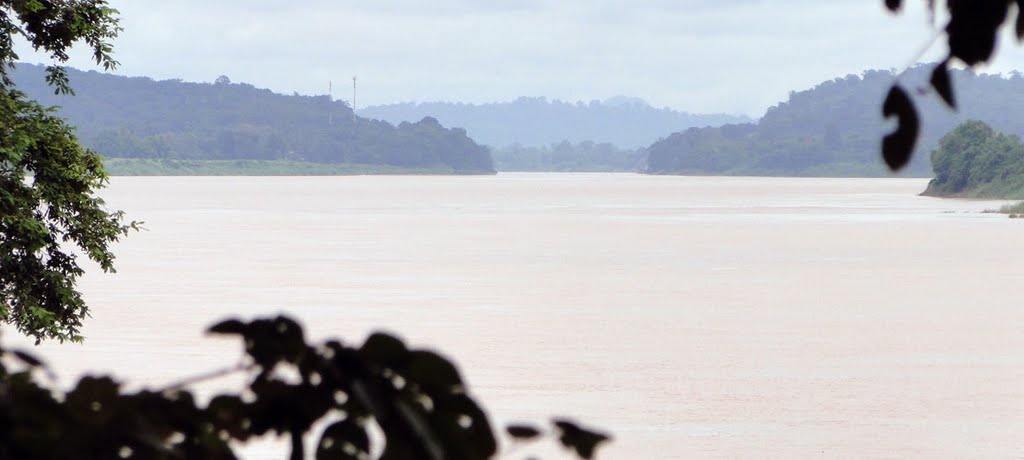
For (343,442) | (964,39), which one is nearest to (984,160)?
(964,39)

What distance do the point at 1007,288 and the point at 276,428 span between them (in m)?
38.1

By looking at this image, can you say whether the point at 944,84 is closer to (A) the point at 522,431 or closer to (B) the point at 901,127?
(B) the point at 901,127

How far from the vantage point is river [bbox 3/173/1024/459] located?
18.7 meters

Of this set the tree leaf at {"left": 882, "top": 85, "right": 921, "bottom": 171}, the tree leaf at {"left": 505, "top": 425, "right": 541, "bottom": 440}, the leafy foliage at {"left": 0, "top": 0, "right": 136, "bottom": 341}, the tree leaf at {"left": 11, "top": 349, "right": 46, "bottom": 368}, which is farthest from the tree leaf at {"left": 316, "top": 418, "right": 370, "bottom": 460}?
the leafy foliage at {"left": 0, "top": 0, "right": 136, "bottom": 341}

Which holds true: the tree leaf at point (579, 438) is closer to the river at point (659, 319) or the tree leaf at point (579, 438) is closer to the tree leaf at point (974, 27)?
the river at point (659, 319)

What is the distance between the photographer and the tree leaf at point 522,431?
6.98ft

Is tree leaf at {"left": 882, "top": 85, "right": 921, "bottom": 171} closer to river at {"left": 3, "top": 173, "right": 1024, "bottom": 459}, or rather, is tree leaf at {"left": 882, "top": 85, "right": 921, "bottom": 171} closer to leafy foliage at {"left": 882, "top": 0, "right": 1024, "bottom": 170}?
leafy foliage at {"left": 882, "top": 0, "right": 1024, "bottom": 170}

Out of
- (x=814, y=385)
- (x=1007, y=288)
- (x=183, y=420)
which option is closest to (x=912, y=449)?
(x=814, y=385)

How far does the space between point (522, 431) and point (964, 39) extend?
80 cm

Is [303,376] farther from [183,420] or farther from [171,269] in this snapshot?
[171,269]

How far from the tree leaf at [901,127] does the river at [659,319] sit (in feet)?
3.59

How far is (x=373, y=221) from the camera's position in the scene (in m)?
74.6

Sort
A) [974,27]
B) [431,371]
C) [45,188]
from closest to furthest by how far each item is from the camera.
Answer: [431,371]
[974,27]
[45,188]

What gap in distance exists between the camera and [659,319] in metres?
30.7
